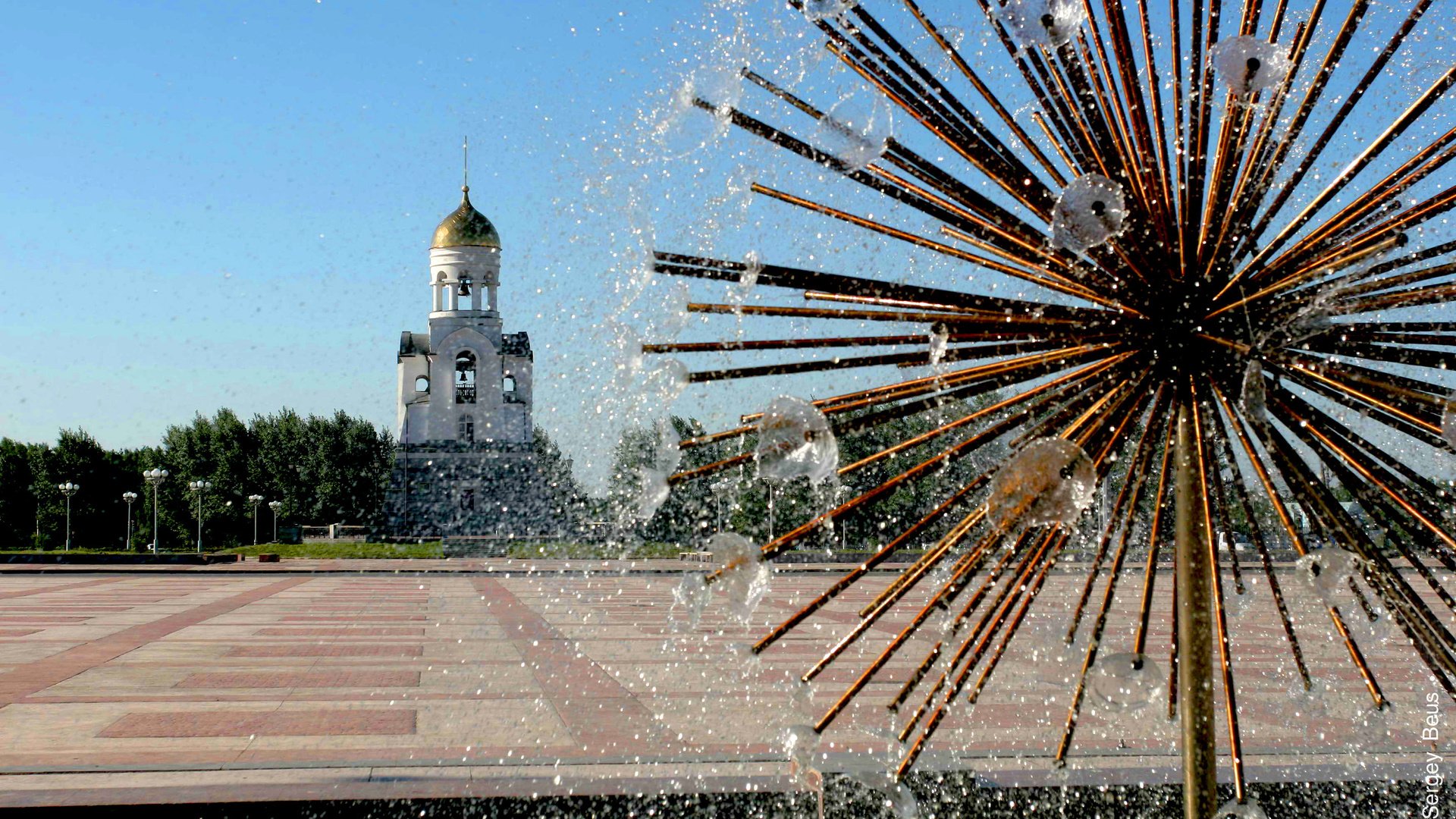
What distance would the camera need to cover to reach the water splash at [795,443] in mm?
1640

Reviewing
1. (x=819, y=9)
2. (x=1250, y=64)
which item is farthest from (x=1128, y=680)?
(x=819, y=9)

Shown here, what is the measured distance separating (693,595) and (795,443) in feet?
0.99

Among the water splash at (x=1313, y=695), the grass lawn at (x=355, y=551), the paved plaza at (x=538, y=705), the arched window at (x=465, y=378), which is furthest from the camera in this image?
the arched window at (x=465, y=378)

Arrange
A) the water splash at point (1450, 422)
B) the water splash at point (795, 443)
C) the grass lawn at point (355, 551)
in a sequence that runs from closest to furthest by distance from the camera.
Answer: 1. the water splash at point (1450, 422)
2. the water splash at point (795, 443)
3. the grass lawn at point (355, 551)

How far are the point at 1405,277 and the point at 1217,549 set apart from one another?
43cm

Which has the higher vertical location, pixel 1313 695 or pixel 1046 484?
pixel 1046 484

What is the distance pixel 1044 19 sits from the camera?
1.71 metres

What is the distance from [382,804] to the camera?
Result: 144 inches

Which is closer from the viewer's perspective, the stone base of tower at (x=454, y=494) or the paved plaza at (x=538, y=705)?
the paved plaza at (x=538, y=705)

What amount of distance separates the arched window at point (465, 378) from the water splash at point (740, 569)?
52863 millimetres

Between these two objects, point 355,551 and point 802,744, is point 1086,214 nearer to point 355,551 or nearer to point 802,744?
point 802,744

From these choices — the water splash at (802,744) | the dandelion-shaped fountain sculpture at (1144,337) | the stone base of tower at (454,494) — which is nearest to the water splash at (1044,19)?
the dandelion-shaped fountain sculpture at (1144,337)

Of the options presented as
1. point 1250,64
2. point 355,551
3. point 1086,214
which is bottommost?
point 355,551

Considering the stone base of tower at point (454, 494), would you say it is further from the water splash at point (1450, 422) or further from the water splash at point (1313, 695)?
the water splash at point (1450, 422)
